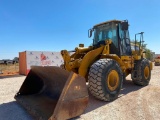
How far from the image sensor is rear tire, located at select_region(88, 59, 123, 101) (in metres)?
4.74

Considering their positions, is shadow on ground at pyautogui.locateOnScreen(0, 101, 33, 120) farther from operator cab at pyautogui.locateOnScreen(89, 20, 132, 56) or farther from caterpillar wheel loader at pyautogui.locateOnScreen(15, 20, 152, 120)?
operator cab at pyautogui.locateOnScreen(89, 20, 132, 56)

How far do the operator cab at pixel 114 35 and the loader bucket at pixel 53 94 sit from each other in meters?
2.32

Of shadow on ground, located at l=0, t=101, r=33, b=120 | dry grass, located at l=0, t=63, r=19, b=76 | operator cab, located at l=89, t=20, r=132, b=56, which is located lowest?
dry grass, located at l=0, t=63, r=19, b=76

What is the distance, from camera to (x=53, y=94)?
5.06 metres

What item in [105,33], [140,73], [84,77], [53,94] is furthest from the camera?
[140,73]

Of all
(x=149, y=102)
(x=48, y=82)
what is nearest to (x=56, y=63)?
(x=48, y=82)

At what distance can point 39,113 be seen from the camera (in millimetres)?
3818

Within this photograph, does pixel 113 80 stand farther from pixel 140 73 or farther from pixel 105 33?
pixel 140 73

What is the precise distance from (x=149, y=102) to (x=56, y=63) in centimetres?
1199

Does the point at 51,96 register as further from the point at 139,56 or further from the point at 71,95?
the point at 139,56

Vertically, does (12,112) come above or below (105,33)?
below

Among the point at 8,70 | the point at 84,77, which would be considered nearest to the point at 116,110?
the point at 84,77

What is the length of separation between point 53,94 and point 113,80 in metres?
1.83

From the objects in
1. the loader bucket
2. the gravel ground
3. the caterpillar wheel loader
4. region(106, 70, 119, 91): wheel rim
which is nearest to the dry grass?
the loader bucket
